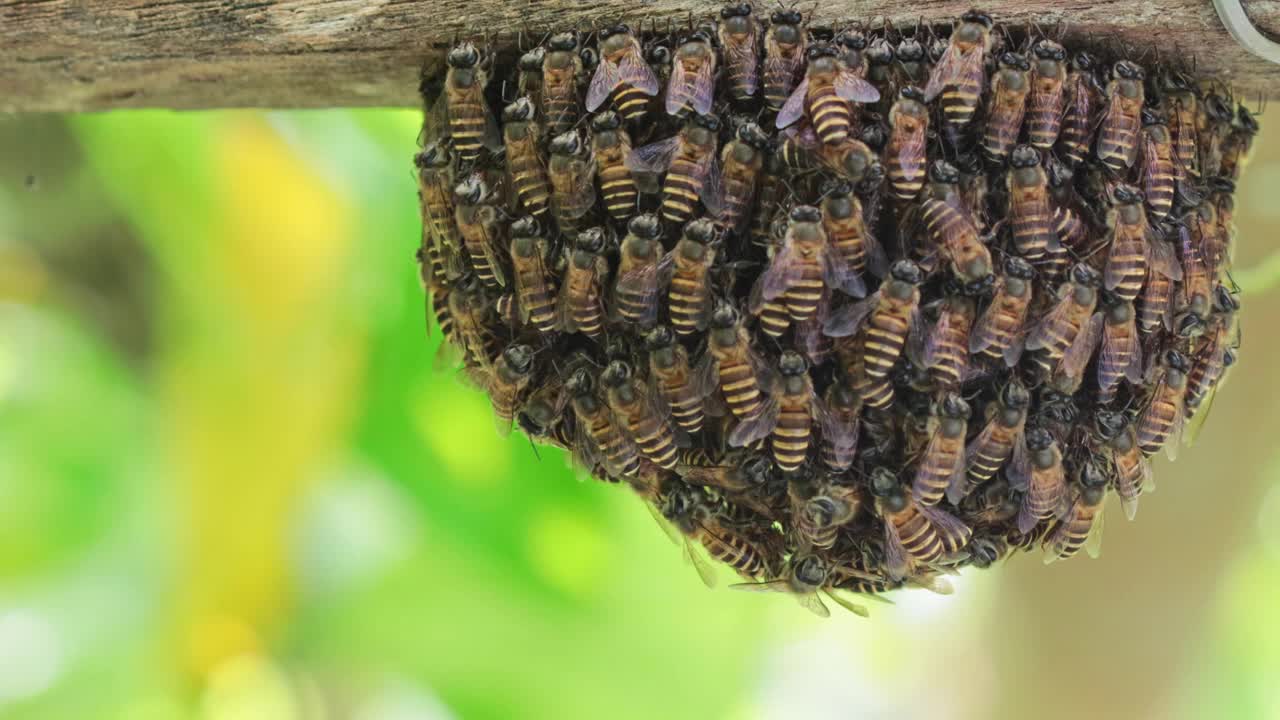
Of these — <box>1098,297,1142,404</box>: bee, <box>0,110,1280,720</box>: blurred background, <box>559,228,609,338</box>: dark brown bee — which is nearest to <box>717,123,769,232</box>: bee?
<box>559,228,609,338</box>: dark brown bee

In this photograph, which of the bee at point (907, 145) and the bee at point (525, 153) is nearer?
the bee at point (907, 145)

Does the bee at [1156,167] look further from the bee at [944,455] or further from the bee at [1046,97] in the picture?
the bee at [944,455]

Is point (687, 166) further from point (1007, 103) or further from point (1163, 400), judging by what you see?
point (1163, 400)

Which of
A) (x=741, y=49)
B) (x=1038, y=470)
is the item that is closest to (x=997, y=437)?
(x=1038, y=470)

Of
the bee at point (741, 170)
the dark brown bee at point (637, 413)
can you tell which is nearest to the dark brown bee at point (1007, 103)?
the bee at point (741, 170)

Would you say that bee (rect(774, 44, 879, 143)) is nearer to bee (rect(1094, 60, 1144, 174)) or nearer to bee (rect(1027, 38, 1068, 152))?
bee (rect(1027, 38, 1068, 152))

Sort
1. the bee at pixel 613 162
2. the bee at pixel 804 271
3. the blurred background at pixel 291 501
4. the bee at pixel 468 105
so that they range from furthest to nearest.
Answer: the blurred background at pixel 291 501, the bee at pixel 468 105, the bee at pixel 613 162, the bee at pixel 804 271

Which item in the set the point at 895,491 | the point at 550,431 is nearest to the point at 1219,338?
the point at 895,491

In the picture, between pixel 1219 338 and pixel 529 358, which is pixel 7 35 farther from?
pixel 1219 338
